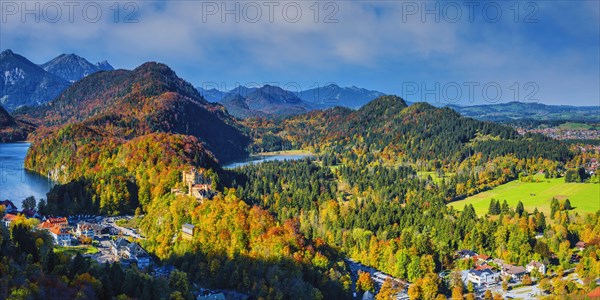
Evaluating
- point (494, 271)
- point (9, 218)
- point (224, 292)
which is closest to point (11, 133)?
point (9, 218)

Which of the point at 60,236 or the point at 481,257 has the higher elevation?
the point at 60,236

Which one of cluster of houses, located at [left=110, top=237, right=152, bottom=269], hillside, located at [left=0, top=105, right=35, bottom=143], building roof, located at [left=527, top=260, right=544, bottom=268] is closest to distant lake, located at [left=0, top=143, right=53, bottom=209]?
cluster of houses, located at [left=110, top=237, right=152, bottom=269]

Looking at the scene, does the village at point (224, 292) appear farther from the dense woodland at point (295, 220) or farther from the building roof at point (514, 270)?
the dense woodland at point (295, 220)

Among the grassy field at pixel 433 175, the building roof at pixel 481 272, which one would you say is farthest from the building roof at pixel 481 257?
the grassy field at pixel 433 175

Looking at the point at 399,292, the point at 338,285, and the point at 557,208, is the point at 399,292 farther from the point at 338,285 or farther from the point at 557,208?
the point at 557,208

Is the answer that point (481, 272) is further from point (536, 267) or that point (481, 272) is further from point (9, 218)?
point (9, 218)

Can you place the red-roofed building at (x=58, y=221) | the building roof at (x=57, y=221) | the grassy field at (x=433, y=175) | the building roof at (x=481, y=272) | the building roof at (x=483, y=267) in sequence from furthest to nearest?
the grassy field at (x=433, y=175) → the building roof at (x=57, y=221) → the red-roofed building at (x=58, y=221) → the building roof at (x=483, y=267) → the building roof at (x=481, y=272)
